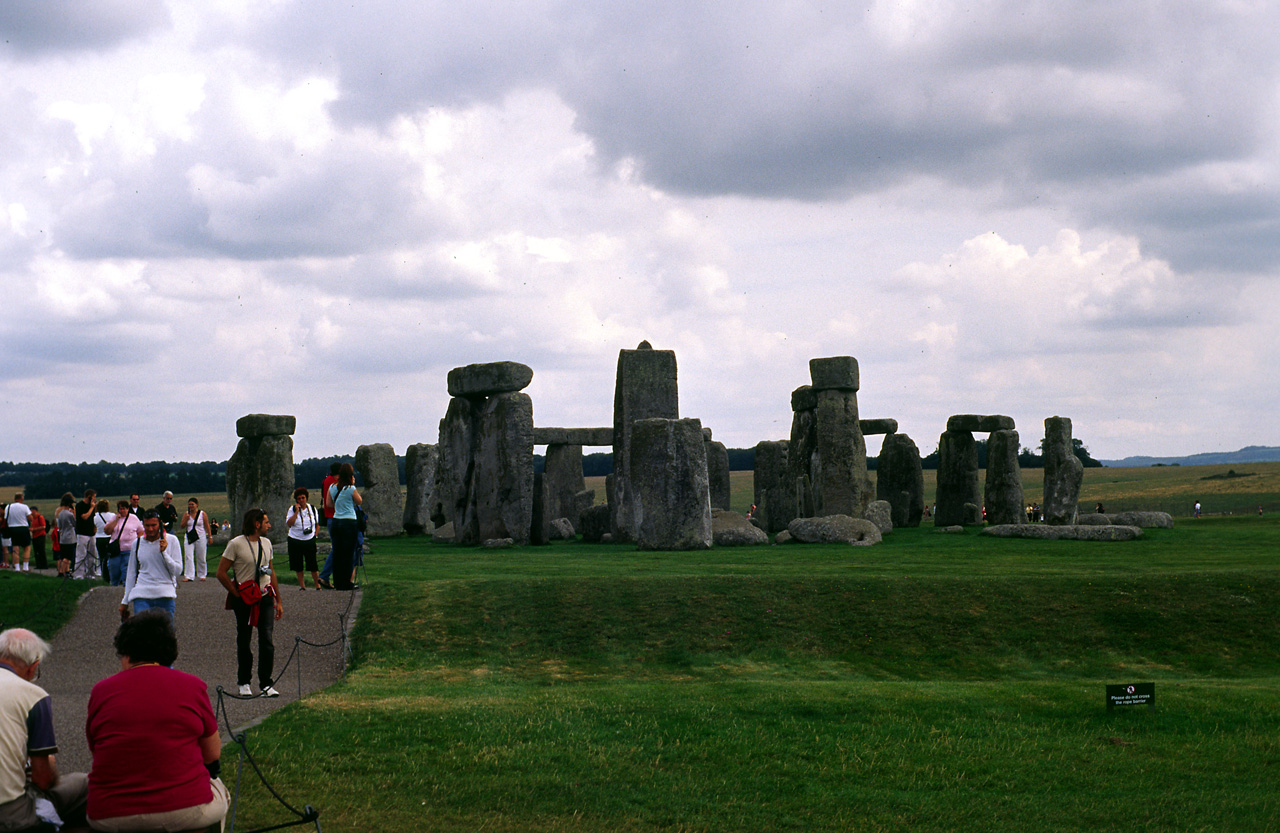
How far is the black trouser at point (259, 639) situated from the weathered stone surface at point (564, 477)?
2319cm

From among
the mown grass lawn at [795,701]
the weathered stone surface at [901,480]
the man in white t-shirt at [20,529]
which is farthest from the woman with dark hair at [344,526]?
the weathered stone surface at [901,480]

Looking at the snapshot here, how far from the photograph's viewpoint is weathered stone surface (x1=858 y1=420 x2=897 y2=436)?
37438mm

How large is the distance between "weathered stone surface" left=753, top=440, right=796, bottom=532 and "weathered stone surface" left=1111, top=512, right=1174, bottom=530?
8.50m

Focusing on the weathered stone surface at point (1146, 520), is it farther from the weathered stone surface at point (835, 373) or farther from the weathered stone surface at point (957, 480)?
the weathered stone surface at point (835, 373)

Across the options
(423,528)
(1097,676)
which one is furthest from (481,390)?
(1097,676)

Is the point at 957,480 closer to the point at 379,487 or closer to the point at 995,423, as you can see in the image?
the point at 995,423

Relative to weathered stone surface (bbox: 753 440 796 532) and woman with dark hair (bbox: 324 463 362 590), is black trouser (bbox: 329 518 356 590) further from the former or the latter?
weathered stone surface (bbox: 753 440 796 532)

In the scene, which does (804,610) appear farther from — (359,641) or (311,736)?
(311,736)

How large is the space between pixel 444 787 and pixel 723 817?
2084 millimetres

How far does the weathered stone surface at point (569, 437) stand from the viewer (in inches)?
1420

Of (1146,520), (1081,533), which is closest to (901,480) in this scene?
(1146,520)

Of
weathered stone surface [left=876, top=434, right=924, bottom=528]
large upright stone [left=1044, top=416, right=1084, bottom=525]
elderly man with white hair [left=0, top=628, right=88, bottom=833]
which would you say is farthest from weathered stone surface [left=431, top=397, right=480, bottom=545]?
elderly man with white hair [left=0, top=628, right=88, bottom=833]

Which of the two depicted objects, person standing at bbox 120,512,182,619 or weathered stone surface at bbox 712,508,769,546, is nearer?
person standing at bbox 120,512,182,619

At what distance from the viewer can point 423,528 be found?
3325 centimetres
